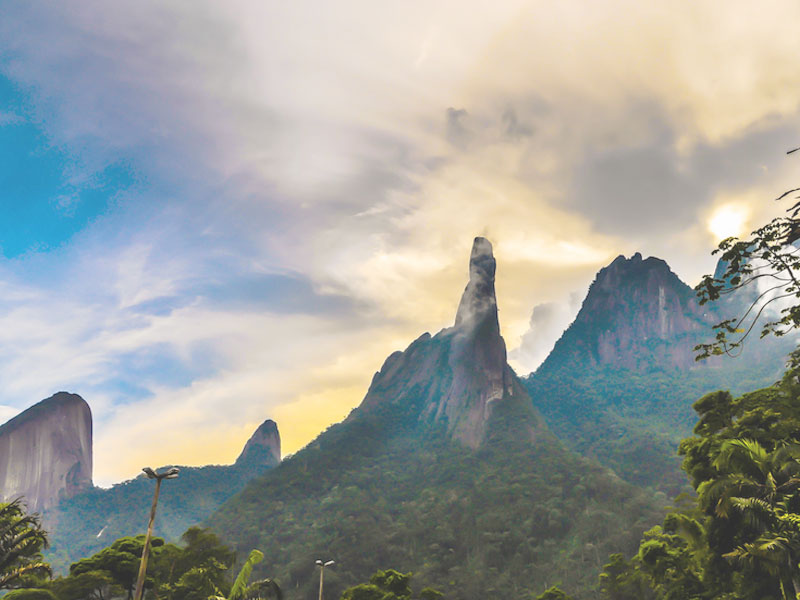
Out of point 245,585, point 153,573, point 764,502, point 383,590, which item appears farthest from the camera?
point 383,590

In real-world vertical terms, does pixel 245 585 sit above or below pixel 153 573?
above

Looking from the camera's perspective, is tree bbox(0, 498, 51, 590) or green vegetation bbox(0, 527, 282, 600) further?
green vegetation bbox(0, 527, 282, 600)

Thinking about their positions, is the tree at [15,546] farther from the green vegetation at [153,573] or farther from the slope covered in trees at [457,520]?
the slope covered in trees at [457,520]

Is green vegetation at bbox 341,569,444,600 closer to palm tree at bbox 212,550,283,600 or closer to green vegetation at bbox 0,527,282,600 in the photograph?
green vegetation at bbox 0,527,282,600

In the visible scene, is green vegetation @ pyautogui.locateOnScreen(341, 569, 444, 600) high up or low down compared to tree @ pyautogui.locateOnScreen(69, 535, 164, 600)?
down

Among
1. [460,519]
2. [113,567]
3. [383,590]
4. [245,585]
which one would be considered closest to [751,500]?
[245,585]

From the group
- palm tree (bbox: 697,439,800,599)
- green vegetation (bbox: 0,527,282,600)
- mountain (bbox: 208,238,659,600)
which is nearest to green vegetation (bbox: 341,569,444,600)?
green vegetation (bbox: 0,527,282,600)

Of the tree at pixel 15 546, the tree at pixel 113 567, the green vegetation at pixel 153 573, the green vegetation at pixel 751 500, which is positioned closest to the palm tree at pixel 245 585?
the tree at pixel 15 546

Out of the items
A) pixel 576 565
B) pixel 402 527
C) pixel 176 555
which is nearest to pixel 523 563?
pixel 576 565

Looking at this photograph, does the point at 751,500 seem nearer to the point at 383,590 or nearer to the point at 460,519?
the point at 383,590

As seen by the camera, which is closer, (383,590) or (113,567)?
(113,567)

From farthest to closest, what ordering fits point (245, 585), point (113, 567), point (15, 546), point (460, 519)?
point (460, 519)
point (113, 567)
point (245, 585)
point (15, 546)

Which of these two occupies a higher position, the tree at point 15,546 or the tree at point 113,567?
the tree at point 15,546

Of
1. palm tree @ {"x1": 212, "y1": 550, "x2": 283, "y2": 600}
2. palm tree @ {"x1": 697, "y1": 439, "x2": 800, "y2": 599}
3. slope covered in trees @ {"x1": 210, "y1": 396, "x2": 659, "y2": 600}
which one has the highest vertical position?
palm tree @ {"x1": 697, "y1": 439, "x2": 800, "y2": 599}
